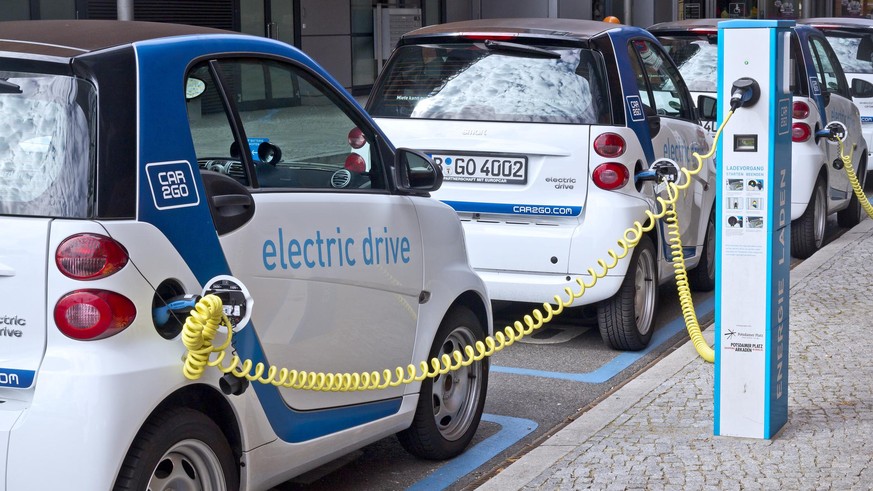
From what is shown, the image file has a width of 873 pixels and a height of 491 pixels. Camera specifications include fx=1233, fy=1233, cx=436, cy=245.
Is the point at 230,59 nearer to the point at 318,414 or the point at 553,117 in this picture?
the point at 318,414

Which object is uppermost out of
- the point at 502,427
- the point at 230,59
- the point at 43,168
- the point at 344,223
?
the point at 230,59

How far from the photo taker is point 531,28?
7.39m

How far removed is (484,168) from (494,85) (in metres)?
0.52

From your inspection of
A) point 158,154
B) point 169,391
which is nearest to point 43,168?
point 158,154

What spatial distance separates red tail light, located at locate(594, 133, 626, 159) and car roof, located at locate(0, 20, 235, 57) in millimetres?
3233

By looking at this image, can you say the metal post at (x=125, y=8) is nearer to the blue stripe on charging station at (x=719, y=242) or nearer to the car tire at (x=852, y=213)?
the blue stripe on charging station at (x=719, y=242)

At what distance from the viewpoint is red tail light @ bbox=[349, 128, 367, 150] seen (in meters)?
4.89

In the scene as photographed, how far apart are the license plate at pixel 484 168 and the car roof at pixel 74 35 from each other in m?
3.12

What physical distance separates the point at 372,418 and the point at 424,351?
41cm

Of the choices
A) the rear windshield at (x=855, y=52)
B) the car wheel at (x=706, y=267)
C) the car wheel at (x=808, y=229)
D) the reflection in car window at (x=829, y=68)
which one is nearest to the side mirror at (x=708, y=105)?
the car wheel at (x=706, y=267)

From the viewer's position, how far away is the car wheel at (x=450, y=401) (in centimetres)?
523

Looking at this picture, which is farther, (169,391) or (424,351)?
(424,351)

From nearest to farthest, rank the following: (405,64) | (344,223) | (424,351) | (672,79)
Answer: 1. (344,223)
2. (424,351)
3. (405,64)
4. (672,79)

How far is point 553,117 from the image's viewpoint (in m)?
7.14
